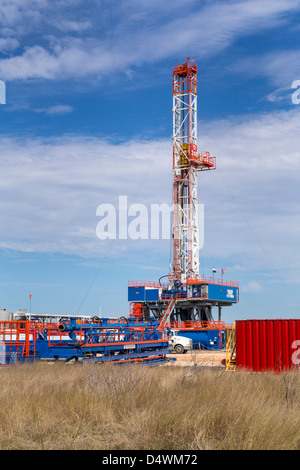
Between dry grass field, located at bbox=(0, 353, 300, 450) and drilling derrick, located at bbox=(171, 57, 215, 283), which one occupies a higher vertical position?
drilling derrick, located at bbox=(171, 57, 215, 283)

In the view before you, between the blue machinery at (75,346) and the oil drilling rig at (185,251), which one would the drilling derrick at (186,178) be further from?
the blue machinery at (75,346)

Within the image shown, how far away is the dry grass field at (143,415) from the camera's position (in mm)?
7219

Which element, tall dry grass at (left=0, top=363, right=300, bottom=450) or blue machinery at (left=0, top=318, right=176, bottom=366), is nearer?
tall dry grass at (left=0, top=363, right=300, bottom=450)

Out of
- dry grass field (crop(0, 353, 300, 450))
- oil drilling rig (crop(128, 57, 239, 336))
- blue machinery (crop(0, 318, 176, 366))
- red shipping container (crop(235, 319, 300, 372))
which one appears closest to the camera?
dry grass field (crop(0, 353, 300, 450))

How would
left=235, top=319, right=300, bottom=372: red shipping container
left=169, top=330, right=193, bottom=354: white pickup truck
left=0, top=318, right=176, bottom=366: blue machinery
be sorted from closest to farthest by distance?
left=0, top=318, right=176, bottom=366: blue machinery < left=235, top=319, right=300, bottom=372: red shipping container < left=169, top=330, right=193, bottom=354: white pickup truck

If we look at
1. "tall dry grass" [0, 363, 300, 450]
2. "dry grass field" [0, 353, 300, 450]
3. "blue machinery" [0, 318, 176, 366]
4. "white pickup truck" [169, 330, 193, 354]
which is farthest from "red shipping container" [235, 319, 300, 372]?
"white pickup truck" [169, 330, 193, 354]

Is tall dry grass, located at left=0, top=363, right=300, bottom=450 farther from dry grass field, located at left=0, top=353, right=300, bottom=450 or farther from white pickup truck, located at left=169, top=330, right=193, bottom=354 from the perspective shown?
white pickup truck, located at left=169, top=330, right=193, bottom=354

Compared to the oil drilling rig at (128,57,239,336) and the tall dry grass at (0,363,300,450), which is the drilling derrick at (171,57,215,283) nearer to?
the oil drilling rig at (128,57,239,336)

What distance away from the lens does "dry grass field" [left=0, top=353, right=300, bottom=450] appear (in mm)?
7219

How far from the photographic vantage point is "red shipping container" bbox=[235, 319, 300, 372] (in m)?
19.4

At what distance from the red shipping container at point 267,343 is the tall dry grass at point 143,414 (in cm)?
807

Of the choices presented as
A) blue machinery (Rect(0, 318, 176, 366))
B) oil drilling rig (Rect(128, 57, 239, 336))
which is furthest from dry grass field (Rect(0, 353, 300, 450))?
oil drilling rig (Rect(128, 57, 239, 336))

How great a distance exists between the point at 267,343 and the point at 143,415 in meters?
12.7

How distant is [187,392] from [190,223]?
43.5 metres
